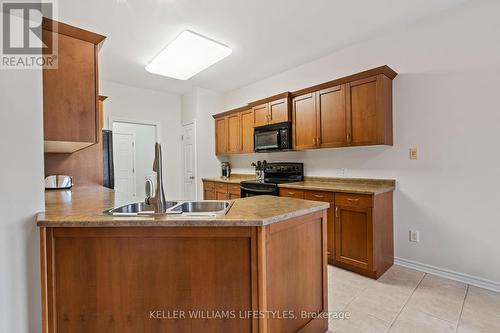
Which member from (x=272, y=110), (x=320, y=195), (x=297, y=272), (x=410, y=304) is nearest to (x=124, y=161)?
(x=272, y=110)

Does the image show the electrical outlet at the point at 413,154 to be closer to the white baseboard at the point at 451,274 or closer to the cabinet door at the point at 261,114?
the white baseboard at the point at 451,274

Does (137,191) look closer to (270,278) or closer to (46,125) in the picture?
(46,125)

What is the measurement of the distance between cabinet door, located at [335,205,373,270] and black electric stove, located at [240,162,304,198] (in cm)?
98

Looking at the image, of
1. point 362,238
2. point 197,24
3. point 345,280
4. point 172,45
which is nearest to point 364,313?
point 345,280

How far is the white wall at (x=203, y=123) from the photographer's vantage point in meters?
5.02

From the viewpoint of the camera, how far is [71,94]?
63.4 inches

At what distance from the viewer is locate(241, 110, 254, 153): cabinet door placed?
436 cm

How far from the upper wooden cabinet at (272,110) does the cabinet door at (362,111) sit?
956 millimetres

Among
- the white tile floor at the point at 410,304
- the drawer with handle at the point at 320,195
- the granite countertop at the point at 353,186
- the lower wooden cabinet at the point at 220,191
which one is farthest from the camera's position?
the lower wooden cabinet at the point at 220,191

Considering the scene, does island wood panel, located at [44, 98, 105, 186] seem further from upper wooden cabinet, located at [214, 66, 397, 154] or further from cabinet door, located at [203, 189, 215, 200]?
upper wooden cabinet, located at [214, 66, 397, 154]

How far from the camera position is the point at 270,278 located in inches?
52.7

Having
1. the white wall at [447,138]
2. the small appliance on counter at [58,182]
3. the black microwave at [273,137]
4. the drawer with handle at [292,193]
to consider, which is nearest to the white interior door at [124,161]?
the small appliance on counter at [58,182]

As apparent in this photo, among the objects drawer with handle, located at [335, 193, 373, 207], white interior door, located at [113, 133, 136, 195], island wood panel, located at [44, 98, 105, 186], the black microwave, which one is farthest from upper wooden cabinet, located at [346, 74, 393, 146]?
white interior door, located at [113, 133, 136, 195]

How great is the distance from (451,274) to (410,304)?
83cm
